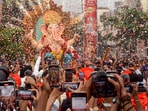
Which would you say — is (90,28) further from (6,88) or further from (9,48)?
(6,88)

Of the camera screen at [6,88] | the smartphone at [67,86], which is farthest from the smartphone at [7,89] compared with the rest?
the smartphone at [67,86]

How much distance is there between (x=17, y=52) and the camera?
80.9ft

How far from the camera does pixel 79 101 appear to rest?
11.0 feet

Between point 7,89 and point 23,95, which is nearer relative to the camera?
point 7,89

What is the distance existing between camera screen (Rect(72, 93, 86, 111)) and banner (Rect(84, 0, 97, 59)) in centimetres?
3093

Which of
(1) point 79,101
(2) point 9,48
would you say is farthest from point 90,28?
(1) point 79,101

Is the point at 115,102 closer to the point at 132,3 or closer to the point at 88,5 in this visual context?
the point at 88,5

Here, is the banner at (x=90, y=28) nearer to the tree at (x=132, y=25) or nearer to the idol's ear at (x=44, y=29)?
the tree at (x=132, y=25)

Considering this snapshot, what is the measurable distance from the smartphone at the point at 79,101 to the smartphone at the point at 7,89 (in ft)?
1.56

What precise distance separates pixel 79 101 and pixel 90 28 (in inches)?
1252

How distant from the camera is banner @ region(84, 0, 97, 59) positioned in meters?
34.6

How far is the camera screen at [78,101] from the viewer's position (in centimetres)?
333

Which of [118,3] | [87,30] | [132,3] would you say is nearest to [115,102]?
[87,30]

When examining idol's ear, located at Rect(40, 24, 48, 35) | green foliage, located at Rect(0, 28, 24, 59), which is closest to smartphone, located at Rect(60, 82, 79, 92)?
green foliage, located at Rect(0, 28, 24, 59)
